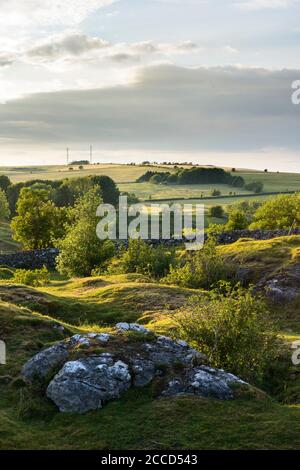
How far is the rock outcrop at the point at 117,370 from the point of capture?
529 inches

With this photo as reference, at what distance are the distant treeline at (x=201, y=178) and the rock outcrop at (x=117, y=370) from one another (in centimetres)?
16032

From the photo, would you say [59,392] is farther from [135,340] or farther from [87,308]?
[87,308]

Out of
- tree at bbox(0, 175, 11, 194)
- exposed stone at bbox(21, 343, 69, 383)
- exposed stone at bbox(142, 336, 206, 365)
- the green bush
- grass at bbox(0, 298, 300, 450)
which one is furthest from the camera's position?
tree at bbox(0, 175, 11, 194)

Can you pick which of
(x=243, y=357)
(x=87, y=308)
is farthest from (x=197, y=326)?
(x=87, y=308)

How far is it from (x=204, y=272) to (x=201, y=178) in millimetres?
143824

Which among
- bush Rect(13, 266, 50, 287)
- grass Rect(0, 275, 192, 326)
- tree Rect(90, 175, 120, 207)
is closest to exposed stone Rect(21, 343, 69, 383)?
grass Rect(0, 275, 192, 326)

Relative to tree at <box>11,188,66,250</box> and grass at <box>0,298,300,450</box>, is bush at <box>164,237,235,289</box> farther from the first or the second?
tree at <box>11,188,66,250</box>

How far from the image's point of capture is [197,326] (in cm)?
1769

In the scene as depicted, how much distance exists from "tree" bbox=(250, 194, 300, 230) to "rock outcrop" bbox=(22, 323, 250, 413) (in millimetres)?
58553

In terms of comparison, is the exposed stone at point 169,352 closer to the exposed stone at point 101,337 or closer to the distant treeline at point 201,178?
the exposed stone at point 101,337

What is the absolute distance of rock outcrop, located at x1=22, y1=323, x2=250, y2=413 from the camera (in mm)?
13430

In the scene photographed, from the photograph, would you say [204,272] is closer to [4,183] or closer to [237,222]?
[237,222]

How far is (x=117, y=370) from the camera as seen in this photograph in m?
14.0
